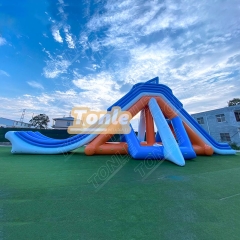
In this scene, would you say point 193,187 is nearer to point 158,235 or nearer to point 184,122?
point 158,235

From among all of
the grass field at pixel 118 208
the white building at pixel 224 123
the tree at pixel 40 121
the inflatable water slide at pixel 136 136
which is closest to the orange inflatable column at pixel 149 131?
the inflatable water slide at pixel 136 136

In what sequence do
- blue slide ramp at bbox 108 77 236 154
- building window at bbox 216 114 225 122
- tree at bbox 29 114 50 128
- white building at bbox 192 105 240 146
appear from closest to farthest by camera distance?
blue slide ramp at bbox 108 77 236 154 → white building at bbox 192 105 240 146 → building window at bbox 216 114 225 122 → tree at bbox 29 114 50 128

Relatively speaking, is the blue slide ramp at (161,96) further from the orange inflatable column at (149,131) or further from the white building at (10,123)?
the white building at (10,123)

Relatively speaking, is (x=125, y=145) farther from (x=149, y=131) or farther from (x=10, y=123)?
(x=10, y=123)

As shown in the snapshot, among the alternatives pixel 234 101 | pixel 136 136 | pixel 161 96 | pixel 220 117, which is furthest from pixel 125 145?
pixel 234 101

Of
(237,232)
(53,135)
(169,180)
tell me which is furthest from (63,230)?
(53,135)

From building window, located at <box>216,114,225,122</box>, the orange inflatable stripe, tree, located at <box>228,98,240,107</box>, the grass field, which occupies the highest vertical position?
tree, located at <box>228,98,240,107</box>

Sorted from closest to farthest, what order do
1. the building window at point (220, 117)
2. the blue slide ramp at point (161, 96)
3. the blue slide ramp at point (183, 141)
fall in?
the blue slide ramp at point (183, 141) < the blue slide ramp at point (161, 96) < the building window at point (220, 117)

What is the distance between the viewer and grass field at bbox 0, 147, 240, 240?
1313mm

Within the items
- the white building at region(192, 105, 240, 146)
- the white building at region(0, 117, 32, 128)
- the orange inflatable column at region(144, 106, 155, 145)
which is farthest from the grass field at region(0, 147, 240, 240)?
the white building at region(0, 117, 32, 128)

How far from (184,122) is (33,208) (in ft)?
19.6

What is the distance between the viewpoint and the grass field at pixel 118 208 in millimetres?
1313

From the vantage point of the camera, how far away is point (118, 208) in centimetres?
Result: 173

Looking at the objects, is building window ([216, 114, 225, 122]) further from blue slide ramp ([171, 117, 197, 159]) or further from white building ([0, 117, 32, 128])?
white building ([0, 117, 32, 128])
